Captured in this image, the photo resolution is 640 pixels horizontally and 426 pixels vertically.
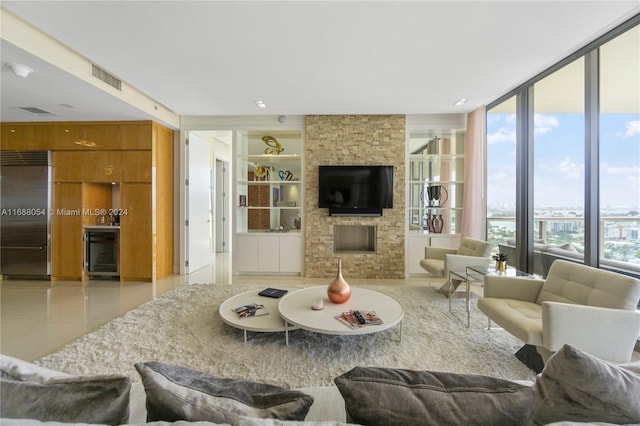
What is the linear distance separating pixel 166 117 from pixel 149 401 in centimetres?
481

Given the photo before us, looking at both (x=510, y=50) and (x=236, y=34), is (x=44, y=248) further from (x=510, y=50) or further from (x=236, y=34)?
(x=510, y=50)

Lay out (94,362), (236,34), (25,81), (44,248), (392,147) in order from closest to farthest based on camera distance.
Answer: (94,362) → (236,34) → (25,81) → (44,248) → (392,147)

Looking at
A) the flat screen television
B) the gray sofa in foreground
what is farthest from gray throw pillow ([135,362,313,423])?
the flat screen television

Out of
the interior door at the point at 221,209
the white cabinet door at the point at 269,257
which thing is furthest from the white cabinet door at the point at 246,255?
the interior door at the point at 221,209

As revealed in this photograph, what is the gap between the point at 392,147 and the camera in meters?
4.60

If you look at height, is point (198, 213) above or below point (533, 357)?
above

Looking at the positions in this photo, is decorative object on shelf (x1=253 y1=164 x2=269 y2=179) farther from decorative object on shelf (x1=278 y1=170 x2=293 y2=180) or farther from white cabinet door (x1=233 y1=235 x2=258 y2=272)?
white cabinet door (x1=233 y1=235 x2=258 y2=272)

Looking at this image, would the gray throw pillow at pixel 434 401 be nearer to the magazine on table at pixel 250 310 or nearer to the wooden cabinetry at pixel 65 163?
the magazine on table at pixel 250 310

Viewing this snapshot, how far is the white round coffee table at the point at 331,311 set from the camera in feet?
6.88

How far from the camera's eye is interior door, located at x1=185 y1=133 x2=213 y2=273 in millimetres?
4883

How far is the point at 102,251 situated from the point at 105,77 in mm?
2841

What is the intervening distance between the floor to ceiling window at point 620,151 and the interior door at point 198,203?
564 cm

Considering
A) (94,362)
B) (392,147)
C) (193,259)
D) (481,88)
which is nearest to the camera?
(94,362)

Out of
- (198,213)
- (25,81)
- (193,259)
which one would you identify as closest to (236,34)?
→ (25,81)
